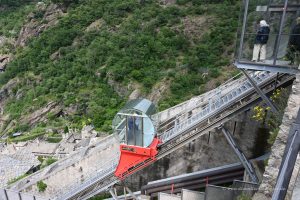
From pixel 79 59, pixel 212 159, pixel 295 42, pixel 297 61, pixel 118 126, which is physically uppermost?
pixel 295 42

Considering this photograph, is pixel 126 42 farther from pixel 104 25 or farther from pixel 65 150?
pixel 65 150

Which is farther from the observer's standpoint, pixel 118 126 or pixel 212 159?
pixel 212 159

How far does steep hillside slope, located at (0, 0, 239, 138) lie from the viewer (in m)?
30.0

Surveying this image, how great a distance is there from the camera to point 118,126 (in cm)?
1001

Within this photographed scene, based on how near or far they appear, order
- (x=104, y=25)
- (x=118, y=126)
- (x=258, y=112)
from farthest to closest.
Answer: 1. (x=104, y=25)
2. (x=118, y=126)
3. (x=258, y=112)

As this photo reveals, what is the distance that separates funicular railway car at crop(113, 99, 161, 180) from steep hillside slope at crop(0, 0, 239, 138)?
1565cm

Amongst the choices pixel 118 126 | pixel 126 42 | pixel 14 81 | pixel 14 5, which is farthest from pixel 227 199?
pixel 14 5

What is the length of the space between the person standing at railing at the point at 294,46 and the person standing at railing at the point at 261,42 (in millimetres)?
552

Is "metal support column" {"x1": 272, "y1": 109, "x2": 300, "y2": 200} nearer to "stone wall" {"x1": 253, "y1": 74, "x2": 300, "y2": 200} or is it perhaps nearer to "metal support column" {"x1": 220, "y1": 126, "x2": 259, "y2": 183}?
"stone wall" {"x1": 253, "y1": 74, "x2": 300, "y2": 200}

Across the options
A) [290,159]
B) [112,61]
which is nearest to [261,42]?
[290,159]

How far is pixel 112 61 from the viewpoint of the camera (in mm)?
34750

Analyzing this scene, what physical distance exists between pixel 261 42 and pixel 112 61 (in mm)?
28949

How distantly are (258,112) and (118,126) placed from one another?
4.87 metres

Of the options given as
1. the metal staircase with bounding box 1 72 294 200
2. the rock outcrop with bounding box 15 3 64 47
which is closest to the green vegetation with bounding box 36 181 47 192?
the metal staircase with bounding box 1 72 294 200
